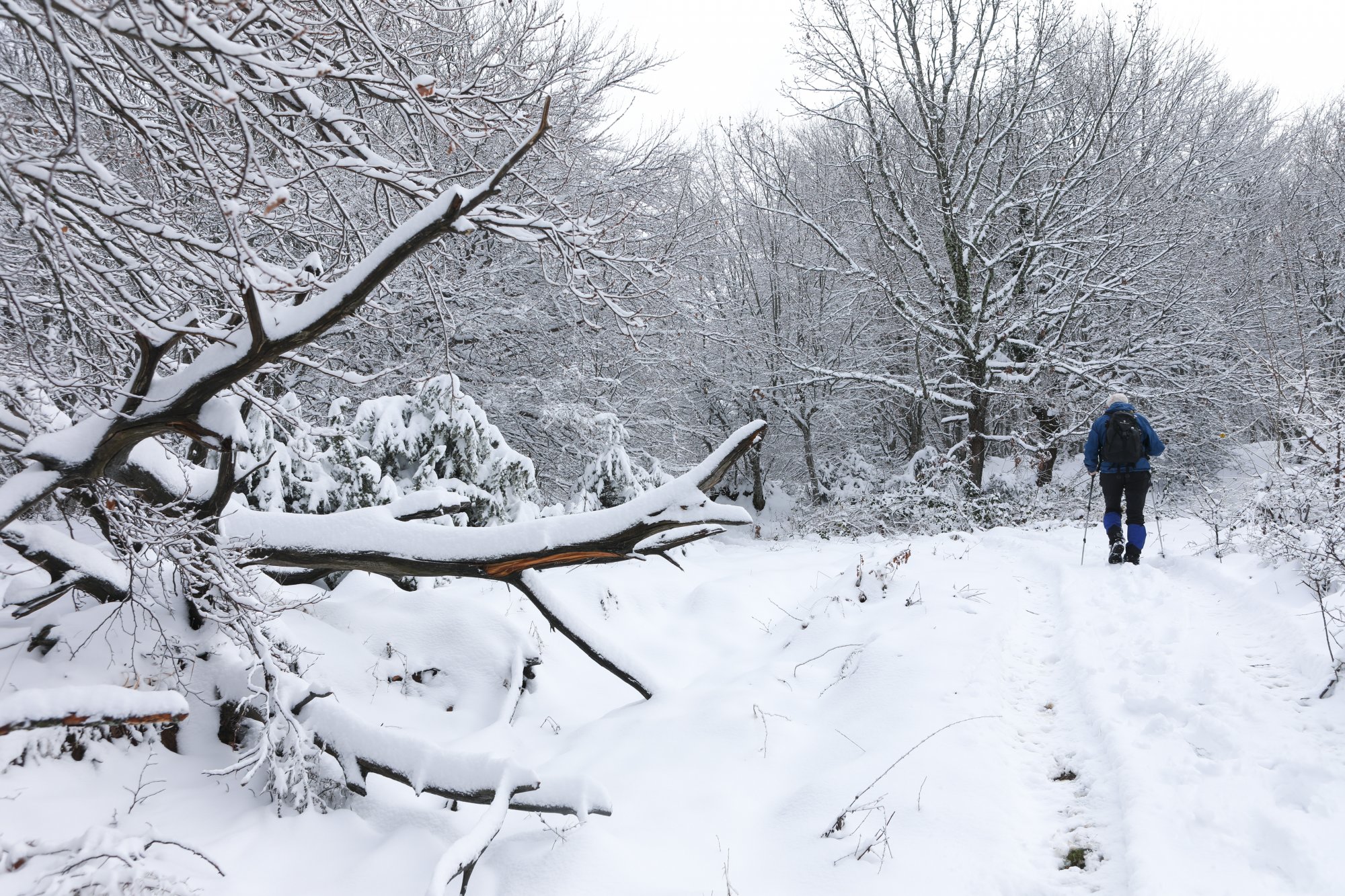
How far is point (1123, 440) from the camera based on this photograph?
7078 millimetres

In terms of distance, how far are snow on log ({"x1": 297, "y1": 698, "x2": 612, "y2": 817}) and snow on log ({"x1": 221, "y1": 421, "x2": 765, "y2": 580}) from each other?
29.2 inches

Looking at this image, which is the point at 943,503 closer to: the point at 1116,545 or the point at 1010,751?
the point at 1116,545

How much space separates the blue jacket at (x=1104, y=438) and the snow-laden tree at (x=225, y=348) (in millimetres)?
5859

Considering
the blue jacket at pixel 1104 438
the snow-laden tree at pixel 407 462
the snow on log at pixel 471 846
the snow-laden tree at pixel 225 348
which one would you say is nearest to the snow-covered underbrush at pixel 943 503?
the blue jacket at pixel 1104 438

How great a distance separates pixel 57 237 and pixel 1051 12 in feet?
51.0

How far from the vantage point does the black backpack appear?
702cm

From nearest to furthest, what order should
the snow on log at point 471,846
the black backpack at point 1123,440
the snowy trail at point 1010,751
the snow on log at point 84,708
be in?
the snow on log at point 84,708 < the snow on log at point 471,846 < the snowy trail at point 1010,751 < the black backpack at point 1123,440

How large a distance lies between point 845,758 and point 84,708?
328 cm

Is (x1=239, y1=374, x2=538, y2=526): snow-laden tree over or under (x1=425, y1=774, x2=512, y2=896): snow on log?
over

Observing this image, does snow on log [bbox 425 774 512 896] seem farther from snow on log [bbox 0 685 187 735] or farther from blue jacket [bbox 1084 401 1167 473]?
blue jacket [bbox 1084 401 1167 473]

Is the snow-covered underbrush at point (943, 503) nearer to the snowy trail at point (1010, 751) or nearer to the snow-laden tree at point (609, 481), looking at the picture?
the snow-laden tree at point (609, 481)

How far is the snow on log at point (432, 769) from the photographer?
2.89 metres

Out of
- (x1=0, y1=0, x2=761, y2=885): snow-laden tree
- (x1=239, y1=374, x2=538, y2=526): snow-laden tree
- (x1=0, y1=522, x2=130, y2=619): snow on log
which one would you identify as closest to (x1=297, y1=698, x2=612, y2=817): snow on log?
(x1=0, y1=0, x2=761, y2=885): snow-laden tree

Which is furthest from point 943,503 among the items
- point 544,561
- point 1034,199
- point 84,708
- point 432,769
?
point 84,708
